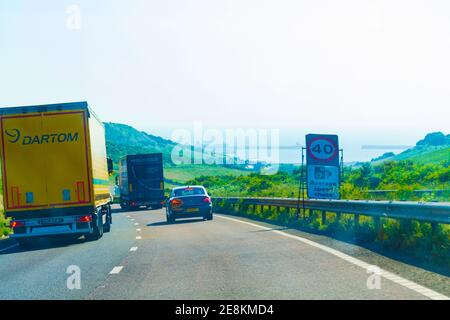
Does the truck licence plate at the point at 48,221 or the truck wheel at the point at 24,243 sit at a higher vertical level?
the truck licence plate at the point at 48,221

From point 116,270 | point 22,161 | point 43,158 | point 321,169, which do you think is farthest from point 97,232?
point 116,270

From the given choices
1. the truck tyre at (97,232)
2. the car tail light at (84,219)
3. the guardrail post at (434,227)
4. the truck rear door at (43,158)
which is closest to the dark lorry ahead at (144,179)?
the truck tyre at (97,232)

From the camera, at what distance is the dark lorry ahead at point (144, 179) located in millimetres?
45062

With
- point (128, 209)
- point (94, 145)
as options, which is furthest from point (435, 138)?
point (94, 145)

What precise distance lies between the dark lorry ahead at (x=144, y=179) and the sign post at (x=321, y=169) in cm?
2420

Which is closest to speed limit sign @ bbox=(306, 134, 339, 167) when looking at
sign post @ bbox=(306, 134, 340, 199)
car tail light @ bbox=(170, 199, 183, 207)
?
sign post @ bbox=(306, 134, 340, 199)

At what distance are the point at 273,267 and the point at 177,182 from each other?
132 meters

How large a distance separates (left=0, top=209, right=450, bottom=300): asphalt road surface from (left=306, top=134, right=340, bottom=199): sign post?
402cm

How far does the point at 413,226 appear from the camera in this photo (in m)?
13.6

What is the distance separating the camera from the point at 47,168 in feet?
59.3

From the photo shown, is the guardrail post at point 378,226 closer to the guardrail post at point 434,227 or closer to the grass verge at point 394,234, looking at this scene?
the grass verge at point 394,234

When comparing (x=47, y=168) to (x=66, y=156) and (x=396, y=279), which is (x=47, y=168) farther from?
(x=396, y=279)

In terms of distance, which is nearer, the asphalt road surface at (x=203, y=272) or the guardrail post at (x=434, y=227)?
the asphalt road surface at (x=203, y=272)

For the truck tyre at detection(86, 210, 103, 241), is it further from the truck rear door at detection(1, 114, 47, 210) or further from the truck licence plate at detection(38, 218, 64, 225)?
the truck rear door at detection(1, 114, 47, 210)
